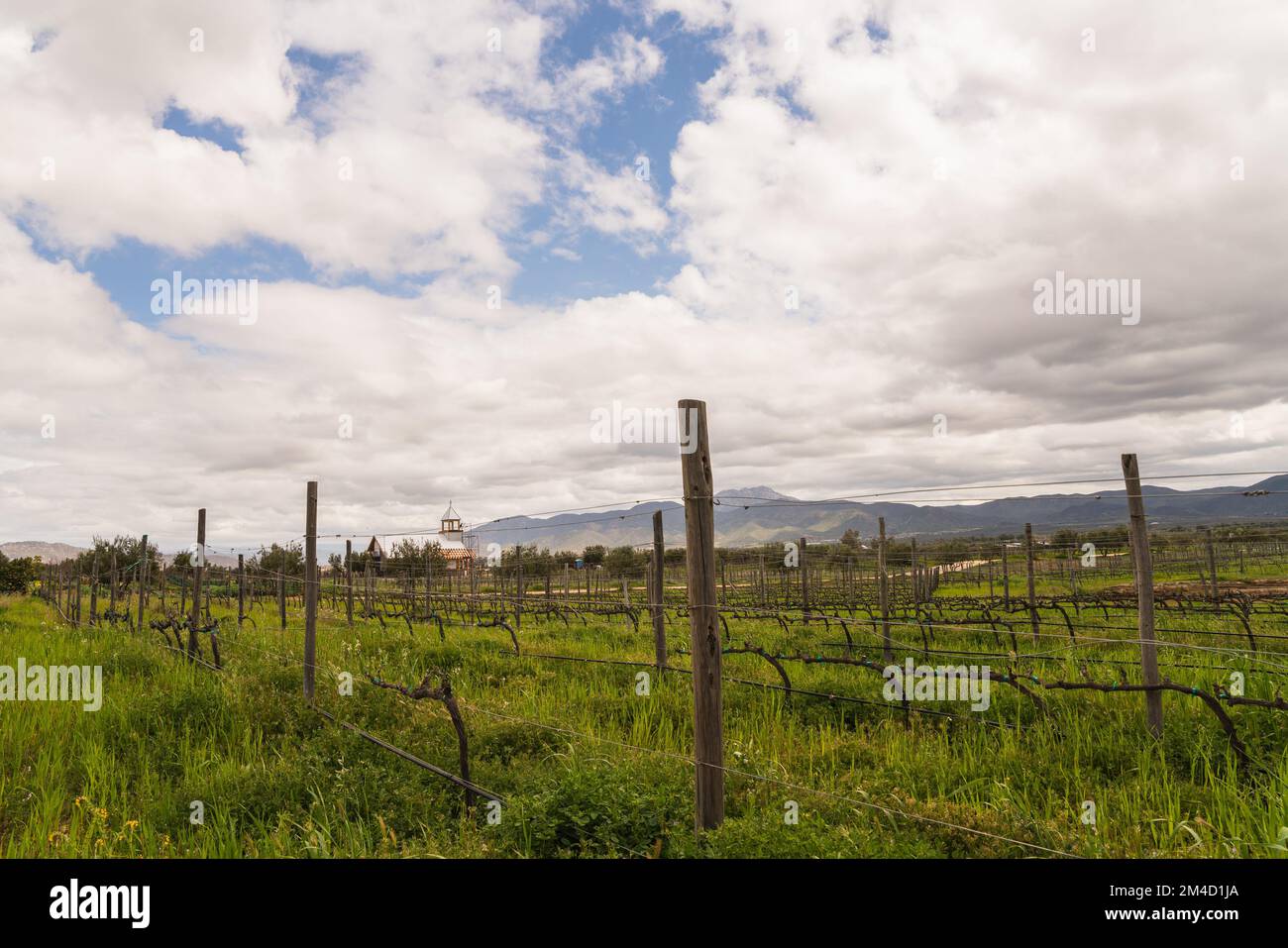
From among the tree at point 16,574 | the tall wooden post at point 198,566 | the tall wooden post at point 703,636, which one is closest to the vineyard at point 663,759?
the tall wooden post at point 703,636

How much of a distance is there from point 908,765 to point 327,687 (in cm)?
721

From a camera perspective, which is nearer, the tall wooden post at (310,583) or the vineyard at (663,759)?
the vineyard at (663,759)

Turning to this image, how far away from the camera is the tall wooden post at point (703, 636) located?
169 inches

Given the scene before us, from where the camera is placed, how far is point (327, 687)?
9359 millimetres

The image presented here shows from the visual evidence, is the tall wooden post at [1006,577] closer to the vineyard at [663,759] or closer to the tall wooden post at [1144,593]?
the vineyard at [663,759]

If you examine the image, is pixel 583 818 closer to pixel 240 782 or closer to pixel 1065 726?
pixel 240 782

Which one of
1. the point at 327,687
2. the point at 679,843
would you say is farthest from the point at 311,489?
the point at 679,843

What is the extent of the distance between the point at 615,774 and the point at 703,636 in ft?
5.27

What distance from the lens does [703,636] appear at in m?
4.32

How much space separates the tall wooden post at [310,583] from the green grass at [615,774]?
0.35 metres

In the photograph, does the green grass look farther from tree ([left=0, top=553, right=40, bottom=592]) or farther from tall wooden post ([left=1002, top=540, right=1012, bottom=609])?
tree ([left=0, top=553, right=40, bottom=592])
